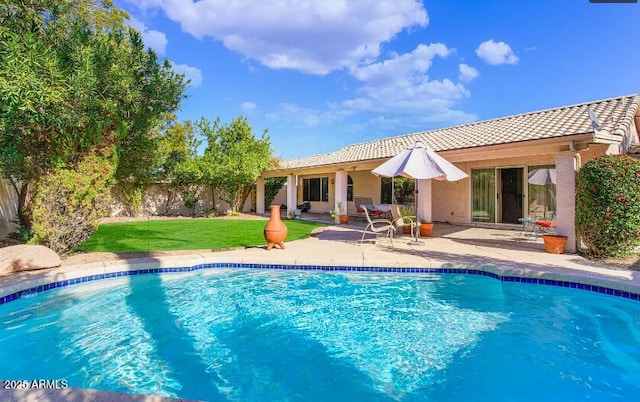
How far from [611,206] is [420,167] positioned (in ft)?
13.7

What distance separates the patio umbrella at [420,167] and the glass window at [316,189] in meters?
14.0

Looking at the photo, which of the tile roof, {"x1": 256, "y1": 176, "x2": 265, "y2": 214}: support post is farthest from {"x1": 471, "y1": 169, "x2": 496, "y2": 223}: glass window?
{"x1": 256, "y1": 176, "x2": 265, "y2": 214}: support post

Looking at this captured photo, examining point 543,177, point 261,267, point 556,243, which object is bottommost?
point 261,267

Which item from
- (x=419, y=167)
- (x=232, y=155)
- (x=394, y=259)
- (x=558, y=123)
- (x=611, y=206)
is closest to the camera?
(x=611, y=206)

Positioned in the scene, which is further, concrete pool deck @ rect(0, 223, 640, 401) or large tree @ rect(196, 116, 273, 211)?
large tree @ rect(196, 116, 273, 211)

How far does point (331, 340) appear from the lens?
469 cm

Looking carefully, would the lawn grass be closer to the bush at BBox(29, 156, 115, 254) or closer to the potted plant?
the bush at BBox(29, 156, 115, 254)

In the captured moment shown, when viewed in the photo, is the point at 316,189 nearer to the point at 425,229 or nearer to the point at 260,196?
the point at 260,196

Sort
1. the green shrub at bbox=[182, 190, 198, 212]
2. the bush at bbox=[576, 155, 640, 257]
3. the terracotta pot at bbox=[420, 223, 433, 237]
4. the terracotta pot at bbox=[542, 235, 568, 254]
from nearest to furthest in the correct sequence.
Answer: the bush at bbox=[576, 155, 640, 257] → the terracotta pot at bbox=[542, 235, 568, 254] → the terracotta pot at bbox=[420, 223, 433, 237] → the green shrub at bbox=[182, 190, 198, 212]

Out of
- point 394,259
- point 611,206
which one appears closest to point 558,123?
point 611,206

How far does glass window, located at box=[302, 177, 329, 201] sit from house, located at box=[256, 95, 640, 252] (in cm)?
326

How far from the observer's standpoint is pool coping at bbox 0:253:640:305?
592cm

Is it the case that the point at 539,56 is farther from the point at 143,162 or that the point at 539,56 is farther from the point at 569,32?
the point at 143,162

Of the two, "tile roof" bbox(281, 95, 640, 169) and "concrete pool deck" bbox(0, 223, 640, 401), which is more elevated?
"tile roof" bbox(281, 95, 640, 169)
